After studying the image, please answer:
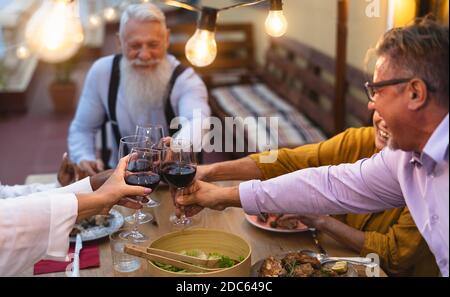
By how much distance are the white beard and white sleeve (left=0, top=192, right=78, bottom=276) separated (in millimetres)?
1933

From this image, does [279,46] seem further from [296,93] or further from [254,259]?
[254,259]

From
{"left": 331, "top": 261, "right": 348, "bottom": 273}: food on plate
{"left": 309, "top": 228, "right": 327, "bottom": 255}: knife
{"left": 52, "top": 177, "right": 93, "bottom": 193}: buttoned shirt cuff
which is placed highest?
{"left": 52, "top": 177, "right": 93, "bottom": 193}: buttoned shirt cuff

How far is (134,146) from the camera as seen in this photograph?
212cm

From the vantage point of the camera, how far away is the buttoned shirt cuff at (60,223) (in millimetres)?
1661

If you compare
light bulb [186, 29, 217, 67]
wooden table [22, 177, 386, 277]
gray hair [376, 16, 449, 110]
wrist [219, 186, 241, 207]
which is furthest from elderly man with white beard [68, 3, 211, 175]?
gray hair [376, 16, 449, 110]

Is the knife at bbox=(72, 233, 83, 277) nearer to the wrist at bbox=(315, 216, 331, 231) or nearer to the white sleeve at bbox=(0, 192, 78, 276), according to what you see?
the white sleeve at bbox=(0, 192, 78, 276)

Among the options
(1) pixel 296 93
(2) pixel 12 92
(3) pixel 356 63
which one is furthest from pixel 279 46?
(2) pixel 12 92

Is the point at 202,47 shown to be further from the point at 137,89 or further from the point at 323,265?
the point at 323,265

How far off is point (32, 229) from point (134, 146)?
1.90 feet

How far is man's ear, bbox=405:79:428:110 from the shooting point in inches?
59.6

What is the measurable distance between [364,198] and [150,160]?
76 centimetres

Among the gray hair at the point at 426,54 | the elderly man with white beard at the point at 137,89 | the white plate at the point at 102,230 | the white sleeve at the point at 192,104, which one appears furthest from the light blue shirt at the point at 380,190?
the elderly man with white beard at the point at 137,89

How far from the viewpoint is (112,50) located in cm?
877

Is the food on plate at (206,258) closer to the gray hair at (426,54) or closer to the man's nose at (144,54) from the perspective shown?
the gray hair at (426,54)
